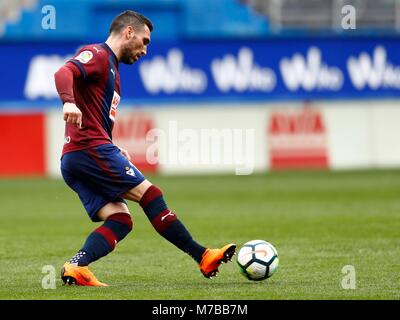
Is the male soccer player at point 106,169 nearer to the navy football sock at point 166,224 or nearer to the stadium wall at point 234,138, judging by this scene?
the navy football sock at point 166,224

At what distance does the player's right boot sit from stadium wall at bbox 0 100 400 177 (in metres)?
13.3

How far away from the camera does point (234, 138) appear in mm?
22703

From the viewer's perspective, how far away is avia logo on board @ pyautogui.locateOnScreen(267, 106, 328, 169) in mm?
22297

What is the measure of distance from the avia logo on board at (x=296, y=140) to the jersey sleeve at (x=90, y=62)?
14.7 metres

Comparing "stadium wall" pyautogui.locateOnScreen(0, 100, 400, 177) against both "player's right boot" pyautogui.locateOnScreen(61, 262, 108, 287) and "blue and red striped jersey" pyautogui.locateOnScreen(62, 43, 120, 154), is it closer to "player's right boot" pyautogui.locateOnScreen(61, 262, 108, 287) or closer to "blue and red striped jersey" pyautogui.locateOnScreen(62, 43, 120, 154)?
"blue and red striped jersey" pyautogui.locateOnScreen(62, 43, 120, 154)

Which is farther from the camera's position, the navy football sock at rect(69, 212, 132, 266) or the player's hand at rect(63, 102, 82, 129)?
the navy football sock at rect(69, 212, 132, 266)

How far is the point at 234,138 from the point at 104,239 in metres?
14.9

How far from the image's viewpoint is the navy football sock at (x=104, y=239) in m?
7.80

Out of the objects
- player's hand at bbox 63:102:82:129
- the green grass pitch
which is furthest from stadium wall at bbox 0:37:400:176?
player's hand at bbox 63:102:82:129

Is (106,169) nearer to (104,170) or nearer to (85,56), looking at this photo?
(104,170)

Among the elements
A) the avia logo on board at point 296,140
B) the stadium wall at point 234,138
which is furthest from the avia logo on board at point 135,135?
the avia logo on board at point 296,140
